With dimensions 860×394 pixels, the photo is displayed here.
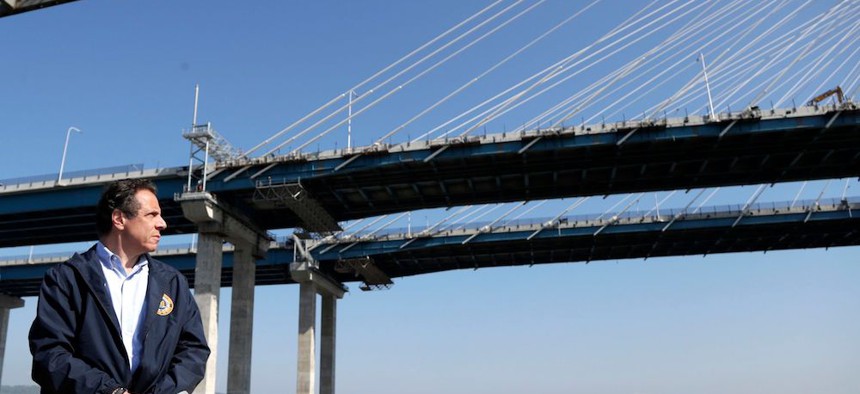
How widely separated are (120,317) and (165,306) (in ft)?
0.87

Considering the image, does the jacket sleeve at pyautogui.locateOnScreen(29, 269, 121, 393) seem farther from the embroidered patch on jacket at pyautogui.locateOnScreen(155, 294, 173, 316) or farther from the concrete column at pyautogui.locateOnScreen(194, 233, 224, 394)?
the concrete column at pyautogui.locateOnScreen(194, 233, 224, 394)

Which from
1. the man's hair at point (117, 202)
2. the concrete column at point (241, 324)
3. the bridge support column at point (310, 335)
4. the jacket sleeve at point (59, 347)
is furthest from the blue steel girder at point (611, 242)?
the jacket sleeve at point (59, 347)

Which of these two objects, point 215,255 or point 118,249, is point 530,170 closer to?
point 215,255

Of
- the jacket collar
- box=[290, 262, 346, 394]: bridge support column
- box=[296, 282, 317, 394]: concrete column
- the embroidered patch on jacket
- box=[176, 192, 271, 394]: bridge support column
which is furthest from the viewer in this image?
box=[290, 262, 346, 394]: bridge support column

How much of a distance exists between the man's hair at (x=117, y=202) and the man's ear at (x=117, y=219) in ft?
0.05

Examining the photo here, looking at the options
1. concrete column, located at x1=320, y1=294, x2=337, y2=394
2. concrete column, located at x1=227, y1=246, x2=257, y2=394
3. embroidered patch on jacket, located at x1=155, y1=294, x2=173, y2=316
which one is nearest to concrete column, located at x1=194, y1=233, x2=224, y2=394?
concrete column, located at x1=227, y1=246, x2=257, y2=394

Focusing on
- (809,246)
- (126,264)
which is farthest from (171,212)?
(809,246)

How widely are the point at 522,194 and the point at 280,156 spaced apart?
60.5 feet

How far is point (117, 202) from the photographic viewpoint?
175 inches

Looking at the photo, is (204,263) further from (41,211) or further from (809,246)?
(809,246)

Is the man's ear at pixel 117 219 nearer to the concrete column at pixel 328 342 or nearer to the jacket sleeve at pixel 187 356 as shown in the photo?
the jacket sleeve at pixel 187 356

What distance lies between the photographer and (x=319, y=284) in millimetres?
66938

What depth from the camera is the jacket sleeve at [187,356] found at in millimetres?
4172

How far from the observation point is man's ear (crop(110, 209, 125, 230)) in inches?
174
